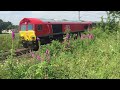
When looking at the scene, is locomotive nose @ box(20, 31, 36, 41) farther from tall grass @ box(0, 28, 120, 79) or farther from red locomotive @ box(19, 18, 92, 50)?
tall grass @ box(0, 28, 120, 79)

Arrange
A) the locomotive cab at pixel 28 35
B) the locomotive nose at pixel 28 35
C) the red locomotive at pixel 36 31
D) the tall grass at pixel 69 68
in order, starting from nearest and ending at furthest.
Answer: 1. the tall grass at pixel 69 68
2. the locomotive cab at pixel 28 35
3. the red locomotive at pixel 36 31
4. the locomotive nose at pixel 28 35

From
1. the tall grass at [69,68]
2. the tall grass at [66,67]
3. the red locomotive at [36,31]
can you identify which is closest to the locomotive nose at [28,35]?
the red locomotive at [36,31]

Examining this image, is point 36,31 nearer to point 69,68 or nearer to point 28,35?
point 28,35

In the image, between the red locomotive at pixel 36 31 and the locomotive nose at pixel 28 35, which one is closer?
the red locomotive at pixel 36 31

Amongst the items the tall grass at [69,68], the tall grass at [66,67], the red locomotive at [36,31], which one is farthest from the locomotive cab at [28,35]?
the tall grass at [69,68]

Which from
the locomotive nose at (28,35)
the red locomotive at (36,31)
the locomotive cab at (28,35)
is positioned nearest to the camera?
the locomotive cab at (28,35)

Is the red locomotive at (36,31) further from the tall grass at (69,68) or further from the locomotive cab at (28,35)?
the tall grass at (69,68)

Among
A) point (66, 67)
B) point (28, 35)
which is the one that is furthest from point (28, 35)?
point (66, 67)

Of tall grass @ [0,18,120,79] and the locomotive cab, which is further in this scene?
the locomotive cab

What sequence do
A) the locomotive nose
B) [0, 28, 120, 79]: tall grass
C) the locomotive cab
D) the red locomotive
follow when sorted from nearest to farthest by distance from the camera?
[0, 28, 120, 79]: tall grass
the locomotive cab
the red locomotive
the locomotive nose

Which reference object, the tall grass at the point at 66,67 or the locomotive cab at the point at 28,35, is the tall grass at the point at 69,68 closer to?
the tall grass at the point at 66,67

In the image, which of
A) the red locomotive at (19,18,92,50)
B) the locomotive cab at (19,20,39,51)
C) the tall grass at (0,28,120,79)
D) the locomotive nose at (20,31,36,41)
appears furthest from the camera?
the locomotive nose at (20,31,36,41)

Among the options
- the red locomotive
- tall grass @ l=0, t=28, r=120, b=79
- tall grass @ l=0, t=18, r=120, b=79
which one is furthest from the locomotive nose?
tall grass @ l=0, t=28, r=120, b=79
